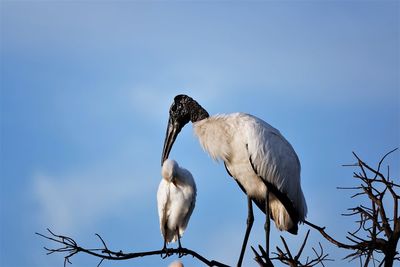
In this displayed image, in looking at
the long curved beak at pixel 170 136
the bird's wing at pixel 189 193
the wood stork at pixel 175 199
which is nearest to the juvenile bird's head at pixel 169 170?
the wood stork at pixel 175 199

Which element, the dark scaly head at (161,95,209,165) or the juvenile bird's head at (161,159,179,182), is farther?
the dark scaly head at (161,95,209,165)

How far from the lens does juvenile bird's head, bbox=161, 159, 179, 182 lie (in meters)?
7.27

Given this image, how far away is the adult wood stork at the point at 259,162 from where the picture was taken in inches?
Result: 266

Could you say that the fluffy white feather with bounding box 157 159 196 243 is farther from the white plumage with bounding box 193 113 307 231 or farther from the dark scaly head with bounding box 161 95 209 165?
the white plumage with bounding box 193 113 307 231

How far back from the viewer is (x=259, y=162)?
6754 mm

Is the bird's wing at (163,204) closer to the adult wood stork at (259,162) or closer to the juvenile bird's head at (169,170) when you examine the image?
the juvenile bird's head at (169,170)

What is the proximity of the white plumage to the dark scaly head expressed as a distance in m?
0.46

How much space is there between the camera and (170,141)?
25.2 ft

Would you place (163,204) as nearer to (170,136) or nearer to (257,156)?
(170,136)

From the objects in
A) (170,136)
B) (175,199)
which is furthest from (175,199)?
(170,136)

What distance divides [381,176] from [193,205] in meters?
2.83

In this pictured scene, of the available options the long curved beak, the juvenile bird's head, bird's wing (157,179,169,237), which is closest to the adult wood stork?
the juvenile bird's head

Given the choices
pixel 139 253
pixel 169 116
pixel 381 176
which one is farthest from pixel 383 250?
pixel 169 116

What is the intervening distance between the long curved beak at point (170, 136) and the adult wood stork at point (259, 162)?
0.49m
